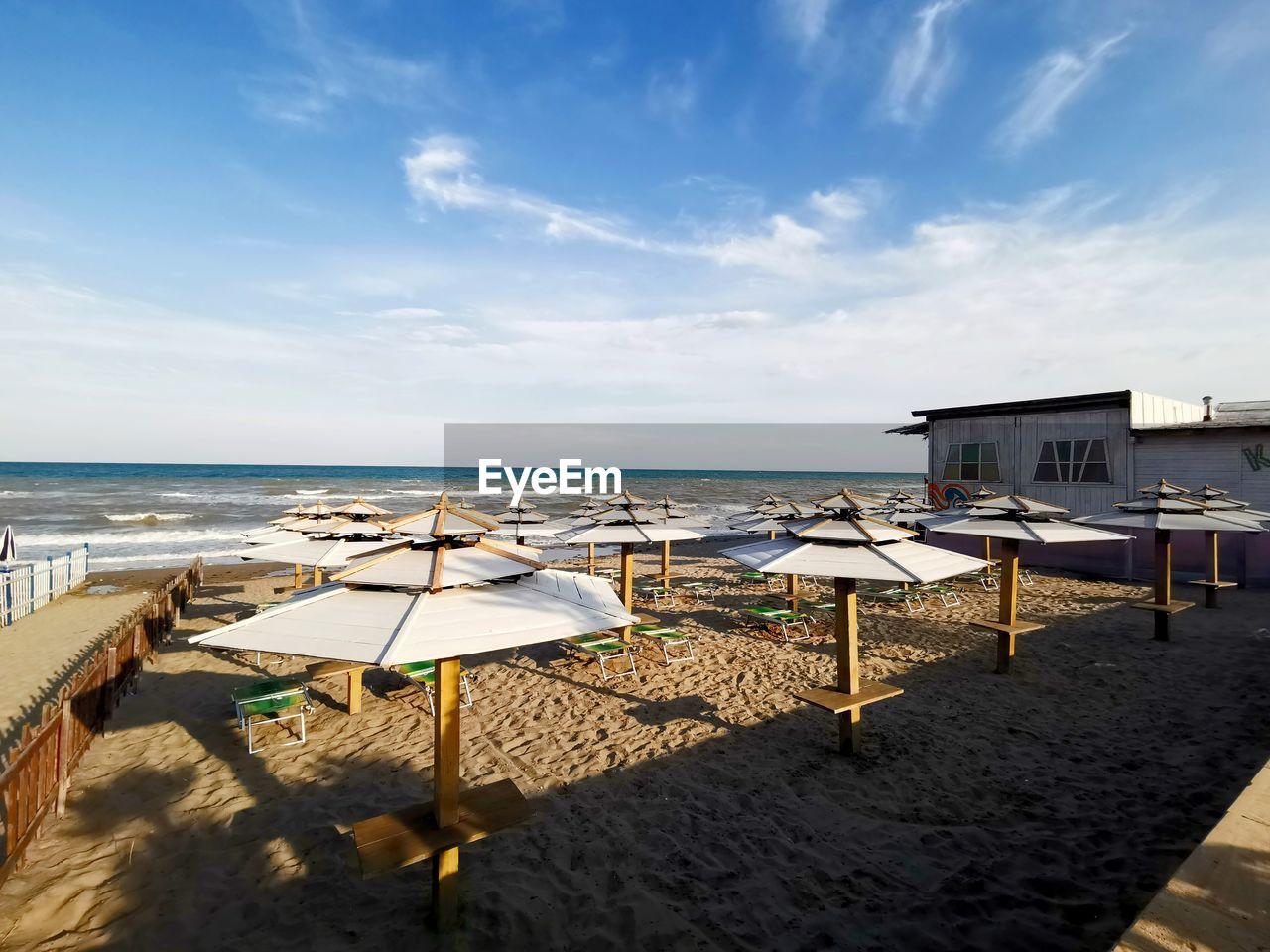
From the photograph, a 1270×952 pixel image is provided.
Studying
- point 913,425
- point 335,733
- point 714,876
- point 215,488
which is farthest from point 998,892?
point 215,488

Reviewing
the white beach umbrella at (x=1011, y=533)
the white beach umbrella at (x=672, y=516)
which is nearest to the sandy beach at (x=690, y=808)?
the white beach umbrella at (x=1011, y=533)

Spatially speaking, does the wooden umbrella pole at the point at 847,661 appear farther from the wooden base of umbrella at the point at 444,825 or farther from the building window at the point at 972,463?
the building window at the point at 972,463

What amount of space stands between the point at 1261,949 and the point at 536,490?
207 feet

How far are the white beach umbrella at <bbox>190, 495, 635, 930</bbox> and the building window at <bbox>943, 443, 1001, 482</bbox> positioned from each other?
1879 cm

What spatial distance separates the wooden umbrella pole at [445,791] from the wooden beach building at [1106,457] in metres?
18.8

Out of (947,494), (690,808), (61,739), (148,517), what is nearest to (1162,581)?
(947,494)

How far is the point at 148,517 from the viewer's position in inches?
1356

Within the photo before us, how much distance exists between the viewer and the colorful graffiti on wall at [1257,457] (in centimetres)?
1443

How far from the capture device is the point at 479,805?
416cm

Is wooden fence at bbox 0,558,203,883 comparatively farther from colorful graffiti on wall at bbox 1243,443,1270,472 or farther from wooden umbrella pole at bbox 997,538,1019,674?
colorful graffiti on wall at bbox 1243,443,1270,472

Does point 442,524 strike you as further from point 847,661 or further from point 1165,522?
point 1165,522

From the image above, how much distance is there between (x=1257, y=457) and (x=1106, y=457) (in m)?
2.95

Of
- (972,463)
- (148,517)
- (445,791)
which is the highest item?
(972,463)

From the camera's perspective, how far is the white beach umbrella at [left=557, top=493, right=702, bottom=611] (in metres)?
10.0
